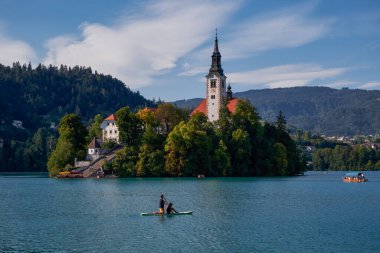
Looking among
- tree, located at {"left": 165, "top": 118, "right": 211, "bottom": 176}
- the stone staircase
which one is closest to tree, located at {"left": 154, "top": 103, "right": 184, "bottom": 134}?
tree, located at {"left": 165, "top": 118, "right": 211, "bottom": 176}

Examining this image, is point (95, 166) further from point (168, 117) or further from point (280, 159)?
point (280, 159)

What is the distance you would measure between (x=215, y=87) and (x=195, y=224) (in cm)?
9705

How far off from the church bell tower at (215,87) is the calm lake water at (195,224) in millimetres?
71417

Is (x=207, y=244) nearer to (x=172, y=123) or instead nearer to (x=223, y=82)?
(x=172, y=123)

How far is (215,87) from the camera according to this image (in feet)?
452

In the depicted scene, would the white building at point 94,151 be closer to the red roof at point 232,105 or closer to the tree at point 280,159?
the red roof at point 232,105

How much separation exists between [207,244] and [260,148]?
88.1m

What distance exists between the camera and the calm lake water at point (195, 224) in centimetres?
3384

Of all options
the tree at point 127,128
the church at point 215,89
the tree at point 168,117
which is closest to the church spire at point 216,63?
the church at point 215,89

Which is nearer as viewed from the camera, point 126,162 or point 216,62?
point 126,162

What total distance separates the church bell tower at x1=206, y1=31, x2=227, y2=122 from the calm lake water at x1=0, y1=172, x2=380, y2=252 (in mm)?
71417

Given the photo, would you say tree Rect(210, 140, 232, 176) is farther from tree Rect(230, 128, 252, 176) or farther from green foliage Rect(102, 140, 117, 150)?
green foliage Rect(102, 140, 117, 150)

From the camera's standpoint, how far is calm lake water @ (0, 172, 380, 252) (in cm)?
3384

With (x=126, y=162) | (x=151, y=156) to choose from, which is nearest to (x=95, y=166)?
(x=126, y=162)
